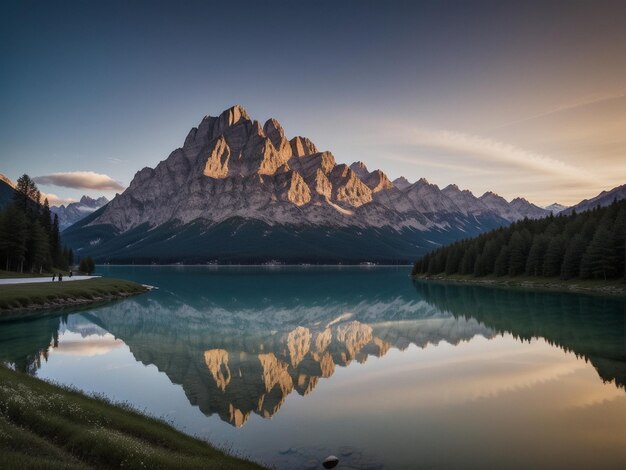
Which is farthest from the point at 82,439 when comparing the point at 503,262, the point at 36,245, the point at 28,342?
the point at 503,262

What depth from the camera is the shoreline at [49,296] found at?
69.1 metres

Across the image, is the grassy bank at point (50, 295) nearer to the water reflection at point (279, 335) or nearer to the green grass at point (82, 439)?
the water reflection at point (279, 335)

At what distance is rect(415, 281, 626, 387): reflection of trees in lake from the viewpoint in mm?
41100

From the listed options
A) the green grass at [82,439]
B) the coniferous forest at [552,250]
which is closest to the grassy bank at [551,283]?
the coniferous forest at [552,250]

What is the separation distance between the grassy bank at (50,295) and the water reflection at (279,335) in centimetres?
694

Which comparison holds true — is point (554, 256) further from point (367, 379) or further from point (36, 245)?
point (36, 245)

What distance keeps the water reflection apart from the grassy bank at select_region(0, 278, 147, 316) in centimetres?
694

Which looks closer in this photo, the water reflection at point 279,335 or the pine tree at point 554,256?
the water reflection at point 279,335

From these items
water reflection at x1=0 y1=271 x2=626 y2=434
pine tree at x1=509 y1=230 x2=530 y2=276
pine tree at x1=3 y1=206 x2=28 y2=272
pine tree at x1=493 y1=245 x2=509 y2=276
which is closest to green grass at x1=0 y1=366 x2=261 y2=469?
water reflection at x1=0 y1=271 x2=626 y2=434

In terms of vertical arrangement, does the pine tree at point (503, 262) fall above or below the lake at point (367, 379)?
above

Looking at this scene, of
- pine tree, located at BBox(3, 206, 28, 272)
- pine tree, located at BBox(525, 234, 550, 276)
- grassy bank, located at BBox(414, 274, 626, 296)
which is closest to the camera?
grassy bank, located at BBox(414, 274, 626, 296)

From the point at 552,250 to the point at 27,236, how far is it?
14752 cm

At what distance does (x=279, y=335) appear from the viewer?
56.2m

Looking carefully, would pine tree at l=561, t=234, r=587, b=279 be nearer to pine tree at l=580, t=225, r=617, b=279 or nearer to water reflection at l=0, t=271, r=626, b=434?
pine tree at l=580, t=225, r=617, b=279
